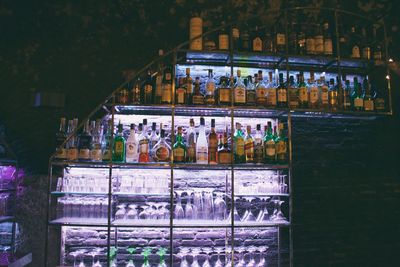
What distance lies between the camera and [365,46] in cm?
334

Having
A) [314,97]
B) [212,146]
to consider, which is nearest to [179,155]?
[212,146]

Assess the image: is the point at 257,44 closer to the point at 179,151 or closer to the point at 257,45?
the point at 257,45

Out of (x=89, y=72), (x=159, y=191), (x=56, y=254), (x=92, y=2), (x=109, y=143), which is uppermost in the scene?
(x=92, y=2)

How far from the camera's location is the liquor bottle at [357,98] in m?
3.16

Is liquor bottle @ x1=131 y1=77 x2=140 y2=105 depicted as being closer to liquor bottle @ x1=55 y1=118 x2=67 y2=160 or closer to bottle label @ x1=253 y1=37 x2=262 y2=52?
liquor bottle @ x1=55 y1=118 x2=67 y2=160

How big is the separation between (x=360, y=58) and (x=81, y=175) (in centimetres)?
257

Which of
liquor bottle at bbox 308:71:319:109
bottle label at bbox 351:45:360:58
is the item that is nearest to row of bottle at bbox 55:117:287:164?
liquor bottle at bbox 308:71:319:109

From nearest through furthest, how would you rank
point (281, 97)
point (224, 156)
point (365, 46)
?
point (224, 156), point (281, 97), point (365, 46)

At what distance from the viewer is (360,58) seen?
3.15 meters

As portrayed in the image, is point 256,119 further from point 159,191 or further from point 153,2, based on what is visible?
point 153,2

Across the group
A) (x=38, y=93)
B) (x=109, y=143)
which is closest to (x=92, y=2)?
(x=38, y=93)

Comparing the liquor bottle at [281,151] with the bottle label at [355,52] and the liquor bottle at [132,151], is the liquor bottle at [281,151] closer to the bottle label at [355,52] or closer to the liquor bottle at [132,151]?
the bottle label at [355,52]

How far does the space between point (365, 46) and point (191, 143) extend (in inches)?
71.0

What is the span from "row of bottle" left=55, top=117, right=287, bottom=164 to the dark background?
36 centimetres
